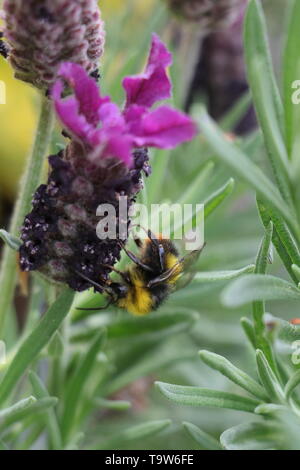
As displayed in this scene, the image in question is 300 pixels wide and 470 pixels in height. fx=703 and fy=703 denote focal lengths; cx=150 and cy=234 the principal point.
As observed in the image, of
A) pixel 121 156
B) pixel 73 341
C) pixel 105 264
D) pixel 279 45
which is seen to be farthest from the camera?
pixel 279 45

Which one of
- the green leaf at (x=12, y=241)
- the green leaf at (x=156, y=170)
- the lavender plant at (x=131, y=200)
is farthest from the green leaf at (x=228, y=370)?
the green leaf at (x=156, y=170)

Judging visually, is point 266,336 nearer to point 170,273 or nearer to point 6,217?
point 170,273

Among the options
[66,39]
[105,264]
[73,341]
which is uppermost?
[66,39]

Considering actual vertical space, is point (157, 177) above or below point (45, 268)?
above

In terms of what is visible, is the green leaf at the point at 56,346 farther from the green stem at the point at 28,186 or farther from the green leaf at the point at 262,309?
the green leaf at the point at 262,309

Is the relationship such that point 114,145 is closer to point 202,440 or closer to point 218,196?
point 218,196

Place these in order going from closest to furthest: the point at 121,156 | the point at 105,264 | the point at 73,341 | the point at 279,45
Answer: the point at 121,156, the point at 105,264, the point at 73,341, the point at 279,45
